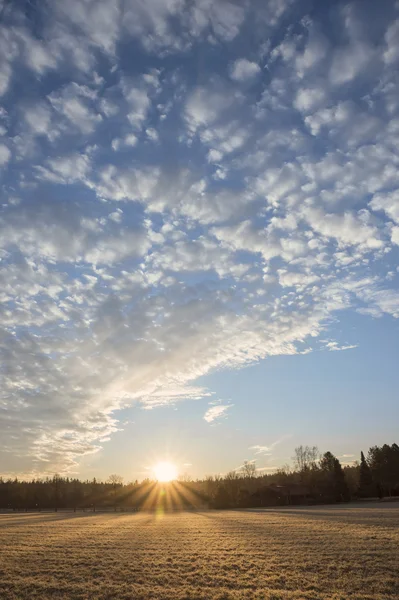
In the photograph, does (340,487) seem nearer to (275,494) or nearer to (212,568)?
(275,494)

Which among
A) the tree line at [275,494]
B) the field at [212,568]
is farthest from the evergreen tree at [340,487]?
the field at [212,568]

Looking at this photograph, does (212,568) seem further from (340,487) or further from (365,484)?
(365,484)

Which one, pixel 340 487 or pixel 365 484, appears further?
pixel 365 484

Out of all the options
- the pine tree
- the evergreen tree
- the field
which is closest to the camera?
the field

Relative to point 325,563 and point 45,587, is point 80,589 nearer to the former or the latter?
point 45,587

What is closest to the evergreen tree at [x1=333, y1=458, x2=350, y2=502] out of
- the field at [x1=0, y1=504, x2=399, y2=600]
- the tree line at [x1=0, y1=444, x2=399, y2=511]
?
the tree line at [x1=0, y1=444, x2=399, y2=511]

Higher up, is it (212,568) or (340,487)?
(340,487)

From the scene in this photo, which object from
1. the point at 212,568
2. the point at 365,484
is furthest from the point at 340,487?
the point at 212,568

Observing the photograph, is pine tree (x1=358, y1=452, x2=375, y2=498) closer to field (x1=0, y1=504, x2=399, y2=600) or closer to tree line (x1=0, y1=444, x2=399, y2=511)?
tree line (x1=0, y1=444, x2=399, y2=511)

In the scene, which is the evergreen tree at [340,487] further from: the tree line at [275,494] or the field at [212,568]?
the field at [212,568]

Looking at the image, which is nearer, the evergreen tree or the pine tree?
the evergreen tree

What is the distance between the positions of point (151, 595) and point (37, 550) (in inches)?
584

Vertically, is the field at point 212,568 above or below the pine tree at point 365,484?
below

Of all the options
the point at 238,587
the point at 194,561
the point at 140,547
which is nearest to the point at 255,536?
the point at 140,547
